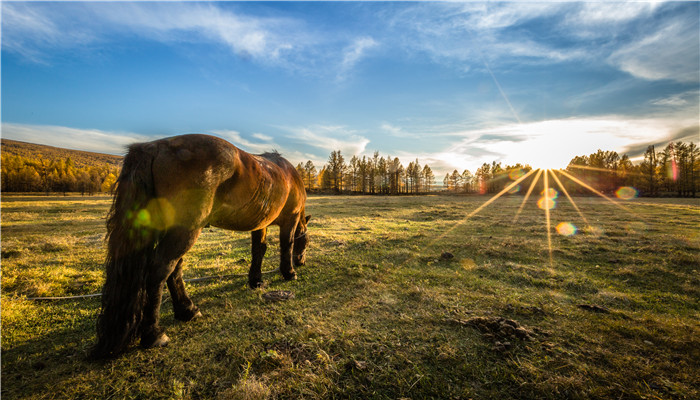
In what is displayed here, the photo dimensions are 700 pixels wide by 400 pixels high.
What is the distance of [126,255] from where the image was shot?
2.87 meters

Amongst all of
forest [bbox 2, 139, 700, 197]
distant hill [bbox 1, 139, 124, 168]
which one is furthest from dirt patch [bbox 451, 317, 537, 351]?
distant hill [bbox 1, 139, 124, 168]

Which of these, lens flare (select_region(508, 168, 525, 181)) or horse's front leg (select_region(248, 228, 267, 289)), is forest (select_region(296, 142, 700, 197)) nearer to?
lens flare (select_region(508, 168, 525, 181))

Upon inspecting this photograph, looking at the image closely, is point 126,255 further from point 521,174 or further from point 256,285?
point 521,174

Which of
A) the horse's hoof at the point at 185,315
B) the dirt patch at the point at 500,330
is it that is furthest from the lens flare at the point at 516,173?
the horse's hoof at the point at 185,315

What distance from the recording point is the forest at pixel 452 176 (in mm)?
56031

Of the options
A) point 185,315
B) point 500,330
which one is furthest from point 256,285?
point 500,330

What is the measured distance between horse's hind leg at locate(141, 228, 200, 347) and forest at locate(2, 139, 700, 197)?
68.9 metres

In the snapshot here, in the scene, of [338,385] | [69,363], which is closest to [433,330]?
[338,385]

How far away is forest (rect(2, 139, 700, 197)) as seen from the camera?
56031mm

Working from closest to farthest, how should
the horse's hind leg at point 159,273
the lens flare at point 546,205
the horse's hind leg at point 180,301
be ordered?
the horse's hind leg at point 159,273 < the horse's hind leg at point 180,301 < the lens flare at point 546,205

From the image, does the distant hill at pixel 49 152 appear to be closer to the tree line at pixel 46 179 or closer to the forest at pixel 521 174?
the tree line at pixel 46 179

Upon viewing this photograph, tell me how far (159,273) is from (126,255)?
41cm

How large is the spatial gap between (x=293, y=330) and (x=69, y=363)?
2537 mm

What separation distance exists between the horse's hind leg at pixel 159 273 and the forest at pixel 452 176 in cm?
6892
